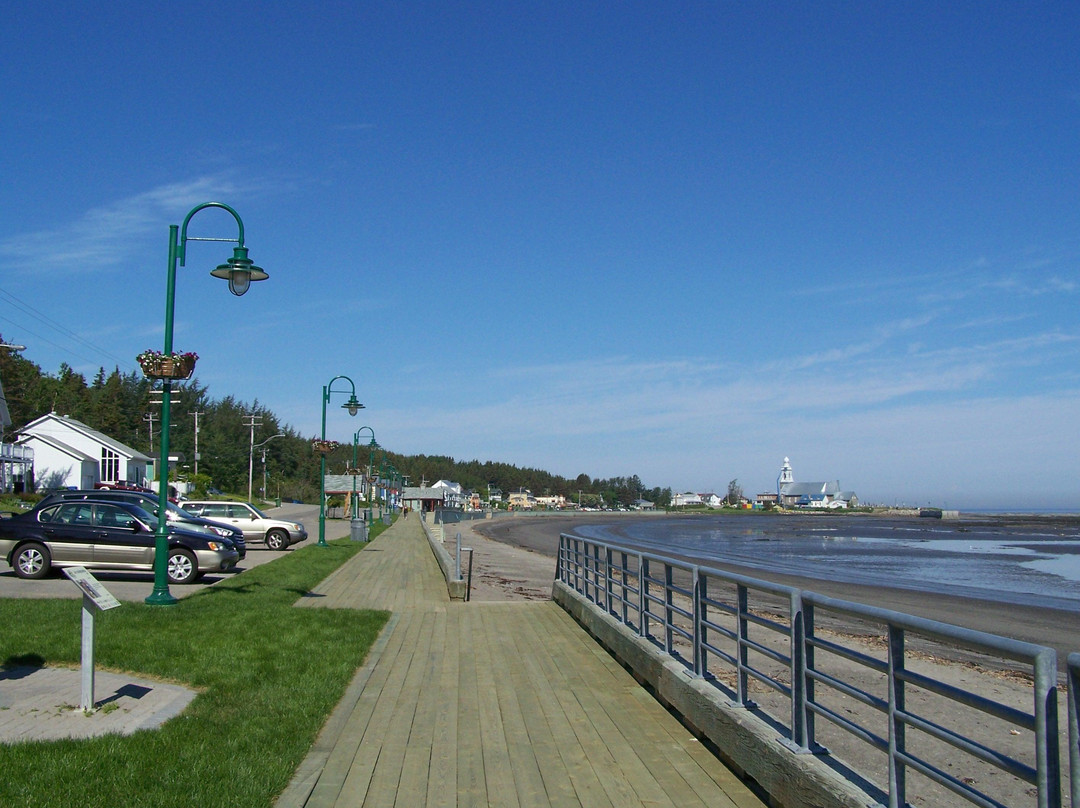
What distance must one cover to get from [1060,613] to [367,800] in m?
22.7

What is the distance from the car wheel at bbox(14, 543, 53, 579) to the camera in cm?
1828

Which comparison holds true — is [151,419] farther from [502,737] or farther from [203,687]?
[502,737]

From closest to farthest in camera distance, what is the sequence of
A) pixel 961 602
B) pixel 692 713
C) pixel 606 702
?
pixel 692 713, pixel 606 702, pixel 961 602

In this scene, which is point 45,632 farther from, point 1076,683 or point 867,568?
point 867,568

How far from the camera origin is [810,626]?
17.8 ft

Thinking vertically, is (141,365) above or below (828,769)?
above

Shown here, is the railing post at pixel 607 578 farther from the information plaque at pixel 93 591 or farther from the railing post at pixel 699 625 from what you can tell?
the information plaque at pixel 93 591

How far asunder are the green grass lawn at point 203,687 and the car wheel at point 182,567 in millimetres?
2341

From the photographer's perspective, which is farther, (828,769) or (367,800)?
(367,800)

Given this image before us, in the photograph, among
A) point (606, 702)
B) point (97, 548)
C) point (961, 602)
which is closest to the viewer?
point (606, 702)

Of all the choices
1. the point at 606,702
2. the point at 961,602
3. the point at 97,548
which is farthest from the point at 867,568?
the point at 606,702

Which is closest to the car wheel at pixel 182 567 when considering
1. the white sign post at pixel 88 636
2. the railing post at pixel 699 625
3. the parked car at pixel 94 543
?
the parked car at pixel 94 543

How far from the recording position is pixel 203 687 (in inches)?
332

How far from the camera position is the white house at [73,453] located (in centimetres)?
7150
